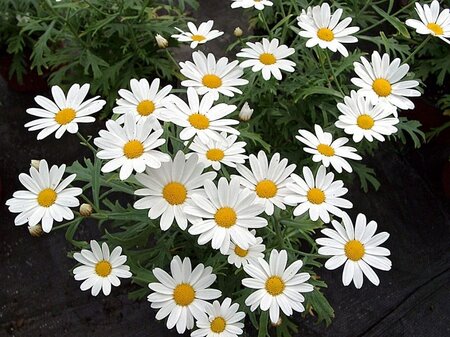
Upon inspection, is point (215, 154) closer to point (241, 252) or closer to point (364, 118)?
point (241, 252)

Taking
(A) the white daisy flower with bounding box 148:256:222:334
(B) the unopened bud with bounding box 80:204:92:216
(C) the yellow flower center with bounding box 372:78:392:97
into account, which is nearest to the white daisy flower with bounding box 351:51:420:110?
(C) the yellow flower center with bounding box 372:78:392:97

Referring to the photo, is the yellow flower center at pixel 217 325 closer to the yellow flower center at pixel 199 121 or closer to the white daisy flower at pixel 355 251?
the white daisy flower at pixel 355 251

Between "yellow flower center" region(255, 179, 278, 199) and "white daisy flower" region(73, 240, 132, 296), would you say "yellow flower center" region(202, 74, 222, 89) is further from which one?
"white daisy flower" region(73, 240, 132, 296)

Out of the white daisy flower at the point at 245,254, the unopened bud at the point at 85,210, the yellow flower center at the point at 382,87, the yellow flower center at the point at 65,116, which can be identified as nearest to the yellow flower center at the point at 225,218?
the white daisy flower at the point at 245,254

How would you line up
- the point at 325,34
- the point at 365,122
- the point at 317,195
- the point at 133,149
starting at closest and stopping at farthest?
the point at 133,149 → the point at 317,195 → the point at 365,122 → the point at 325,34

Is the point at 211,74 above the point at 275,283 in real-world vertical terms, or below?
above

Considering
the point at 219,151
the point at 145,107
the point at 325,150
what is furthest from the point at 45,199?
the point at 325,150

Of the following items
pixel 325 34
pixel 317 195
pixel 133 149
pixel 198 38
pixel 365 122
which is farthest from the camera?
pixel 198 38

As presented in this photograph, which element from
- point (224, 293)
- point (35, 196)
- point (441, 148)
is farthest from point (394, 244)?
point (35, 196)
